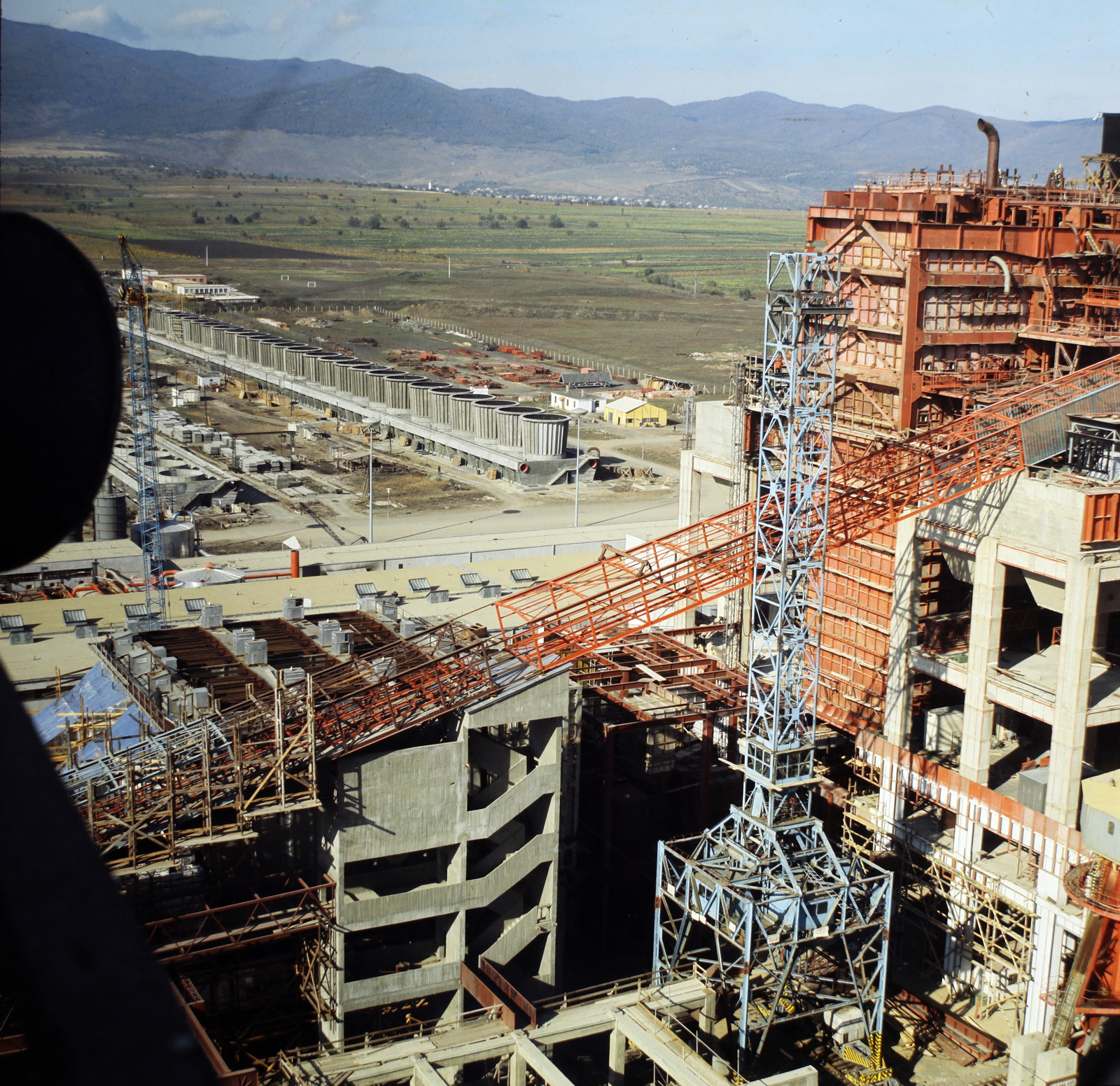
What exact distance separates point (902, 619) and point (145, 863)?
58.0ft

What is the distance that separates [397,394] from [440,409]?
5.58m

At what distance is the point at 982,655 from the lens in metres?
27.3

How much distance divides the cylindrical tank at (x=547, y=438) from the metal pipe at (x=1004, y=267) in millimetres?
42024

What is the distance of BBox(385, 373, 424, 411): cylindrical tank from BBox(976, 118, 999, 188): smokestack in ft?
161

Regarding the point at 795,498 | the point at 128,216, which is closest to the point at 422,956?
the point at 795,498

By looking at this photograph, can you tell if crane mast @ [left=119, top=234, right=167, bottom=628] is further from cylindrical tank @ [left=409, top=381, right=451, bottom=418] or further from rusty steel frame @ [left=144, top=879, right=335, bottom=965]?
cylindrical tank @ [left=409, top=381, right=451, bottom=418]

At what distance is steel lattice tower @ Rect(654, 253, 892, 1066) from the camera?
24047 mm

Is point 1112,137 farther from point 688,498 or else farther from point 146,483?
point 146,483

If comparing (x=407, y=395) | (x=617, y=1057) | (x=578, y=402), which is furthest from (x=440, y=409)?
(x=617, y=1057)

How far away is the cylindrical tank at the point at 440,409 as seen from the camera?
3184 inches

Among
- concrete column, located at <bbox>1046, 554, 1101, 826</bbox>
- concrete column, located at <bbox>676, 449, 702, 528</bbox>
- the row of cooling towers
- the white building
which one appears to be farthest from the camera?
the white building

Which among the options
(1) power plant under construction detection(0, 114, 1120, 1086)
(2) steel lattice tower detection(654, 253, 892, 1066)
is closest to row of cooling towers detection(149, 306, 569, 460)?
(1) power plant under construction detection(0, 114, 1120, 1086)

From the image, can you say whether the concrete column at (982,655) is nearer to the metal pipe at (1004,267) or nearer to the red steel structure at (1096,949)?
the red steel structure at (1096,949)

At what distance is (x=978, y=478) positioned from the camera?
1085 inches
